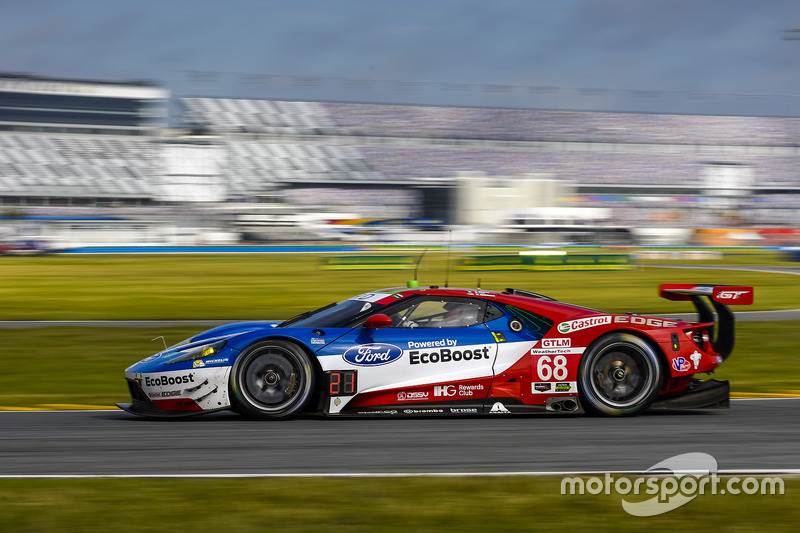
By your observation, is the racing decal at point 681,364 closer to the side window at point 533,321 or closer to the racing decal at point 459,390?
the side window at point 533,321

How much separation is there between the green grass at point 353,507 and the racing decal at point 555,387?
1.94 m

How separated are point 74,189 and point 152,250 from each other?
21793 millimetres

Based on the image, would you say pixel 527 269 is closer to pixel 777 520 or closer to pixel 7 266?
pixel 7 266

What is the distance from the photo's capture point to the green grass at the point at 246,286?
19.1m

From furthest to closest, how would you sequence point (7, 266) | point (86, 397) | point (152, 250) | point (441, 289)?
point (152, 250) < point (7, 266) < point (86, 397) < point (441, 289)

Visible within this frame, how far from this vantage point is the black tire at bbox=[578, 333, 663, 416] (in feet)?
22.5

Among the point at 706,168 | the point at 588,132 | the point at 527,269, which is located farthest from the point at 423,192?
the point at 527,269

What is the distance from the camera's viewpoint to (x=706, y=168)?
7475 centimetres

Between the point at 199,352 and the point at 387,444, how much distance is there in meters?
1.72

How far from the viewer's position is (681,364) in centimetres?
A: 694

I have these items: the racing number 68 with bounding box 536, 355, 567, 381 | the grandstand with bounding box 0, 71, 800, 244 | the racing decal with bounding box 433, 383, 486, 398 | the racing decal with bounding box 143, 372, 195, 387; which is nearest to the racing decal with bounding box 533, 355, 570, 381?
the racing number 68 with bounding box 536, 355, 567, 381

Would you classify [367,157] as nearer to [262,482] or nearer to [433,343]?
[433,343]

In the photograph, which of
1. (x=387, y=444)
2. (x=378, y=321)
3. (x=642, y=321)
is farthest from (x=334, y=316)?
(x=642, y=321)

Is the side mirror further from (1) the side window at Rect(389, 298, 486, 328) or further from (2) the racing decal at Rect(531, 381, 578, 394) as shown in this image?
(2) the racing decal at Rect(531, 381, 578, 394)
